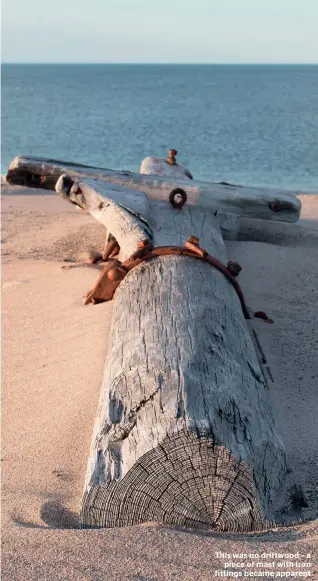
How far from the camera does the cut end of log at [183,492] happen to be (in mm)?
2635

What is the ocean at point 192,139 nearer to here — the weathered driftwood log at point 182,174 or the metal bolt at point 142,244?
the weathered driftwood log at point 182,174

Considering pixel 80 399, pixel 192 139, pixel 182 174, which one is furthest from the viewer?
pixel 192 139

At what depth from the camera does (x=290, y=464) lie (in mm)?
3076

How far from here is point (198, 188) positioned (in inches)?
223

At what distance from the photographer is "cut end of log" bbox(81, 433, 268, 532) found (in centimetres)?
263

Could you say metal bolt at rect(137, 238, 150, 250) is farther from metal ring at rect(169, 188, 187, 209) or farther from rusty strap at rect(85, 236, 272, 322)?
metal ring at rect(169, 188, 187, 209)

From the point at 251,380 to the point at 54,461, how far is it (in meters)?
0.96

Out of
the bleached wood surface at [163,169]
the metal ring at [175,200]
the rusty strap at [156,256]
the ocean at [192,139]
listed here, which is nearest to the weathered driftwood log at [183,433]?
the rusty strap at [156,256]

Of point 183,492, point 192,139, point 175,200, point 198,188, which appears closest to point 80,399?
point 183,492

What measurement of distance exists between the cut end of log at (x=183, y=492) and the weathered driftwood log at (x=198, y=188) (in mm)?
3219

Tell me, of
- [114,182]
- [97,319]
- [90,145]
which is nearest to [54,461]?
[97,319]

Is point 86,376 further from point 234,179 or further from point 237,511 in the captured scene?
point 234,179

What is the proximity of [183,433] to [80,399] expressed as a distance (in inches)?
49.1

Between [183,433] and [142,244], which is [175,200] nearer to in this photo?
[142,244]
